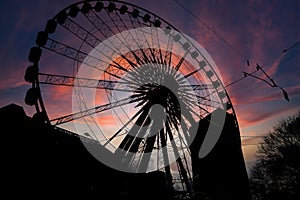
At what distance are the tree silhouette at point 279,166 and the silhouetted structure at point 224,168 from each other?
7223 mm

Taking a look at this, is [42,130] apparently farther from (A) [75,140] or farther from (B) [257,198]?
(B) [257,198]

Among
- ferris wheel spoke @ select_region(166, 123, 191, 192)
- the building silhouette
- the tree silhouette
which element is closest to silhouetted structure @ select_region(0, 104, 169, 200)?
the building silhouette

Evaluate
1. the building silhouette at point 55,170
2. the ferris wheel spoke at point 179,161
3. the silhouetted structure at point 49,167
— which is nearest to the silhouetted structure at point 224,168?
the ferris wheel spoke at point 179,161

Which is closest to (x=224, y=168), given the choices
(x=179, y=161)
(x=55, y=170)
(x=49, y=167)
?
(x=179, y=161)

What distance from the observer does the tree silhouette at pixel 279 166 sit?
2411cm

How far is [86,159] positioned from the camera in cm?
1345

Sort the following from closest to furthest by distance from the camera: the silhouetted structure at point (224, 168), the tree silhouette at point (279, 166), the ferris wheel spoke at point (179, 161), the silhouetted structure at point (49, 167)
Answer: the silhouetted structure at point (49, 167)
the ferris wheel spoke at point (179, 161)
the silhouetted structure at point (224, 168)
the tree silhouette at point (279, 166)

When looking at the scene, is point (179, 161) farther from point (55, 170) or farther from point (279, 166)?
point (279, 166)

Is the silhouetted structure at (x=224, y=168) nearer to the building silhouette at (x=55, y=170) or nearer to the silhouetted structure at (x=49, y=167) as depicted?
the building silhouette at (x=55, y=170)

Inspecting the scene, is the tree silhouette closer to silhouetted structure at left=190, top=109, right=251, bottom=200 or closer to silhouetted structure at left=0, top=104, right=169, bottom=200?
silhouetted structure at left=190, top=109, right=251, bottom=200

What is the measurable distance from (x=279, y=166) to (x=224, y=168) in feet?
30.6

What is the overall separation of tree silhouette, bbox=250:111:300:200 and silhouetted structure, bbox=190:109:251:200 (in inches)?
284

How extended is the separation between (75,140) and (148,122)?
5.10 meters

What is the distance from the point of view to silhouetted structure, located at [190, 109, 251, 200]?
801 inches
